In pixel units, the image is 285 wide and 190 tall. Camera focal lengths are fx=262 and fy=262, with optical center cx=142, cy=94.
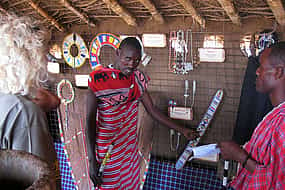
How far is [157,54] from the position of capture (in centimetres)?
260

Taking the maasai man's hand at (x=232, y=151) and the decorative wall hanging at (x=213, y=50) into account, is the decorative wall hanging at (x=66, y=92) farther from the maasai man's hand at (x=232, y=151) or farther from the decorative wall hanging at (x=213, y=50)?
the maasai man's hand at (x=232, y=151)

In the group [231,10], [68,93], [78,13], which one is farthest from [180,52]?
[68,93]

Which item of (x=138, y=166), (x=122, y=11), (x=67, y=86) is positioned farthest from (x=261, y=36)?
(x=67, y=86)

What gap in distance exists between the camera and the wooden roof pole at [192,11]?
197 centimetres

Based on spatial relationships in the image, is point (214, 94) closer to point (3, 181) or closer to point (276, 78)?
point (276, 78)

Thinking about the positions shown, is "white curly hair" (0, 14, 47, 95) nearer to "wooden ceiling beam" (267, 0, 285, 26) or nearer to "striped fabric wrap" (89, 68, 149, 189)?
"striped fabric wrap" (89, 68, 149, 189)

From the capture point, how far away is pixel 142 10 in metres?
2.39

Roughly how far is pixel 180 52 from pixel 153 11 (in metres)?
0.47

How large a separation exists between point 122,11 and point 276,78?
1403 mm

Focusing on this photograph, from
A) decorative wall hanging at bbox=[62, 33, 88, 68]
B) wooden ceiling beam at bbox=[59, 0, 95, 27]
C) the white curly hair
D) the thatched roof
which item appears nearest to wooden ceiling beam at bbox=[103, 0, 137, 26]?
the thatched roof

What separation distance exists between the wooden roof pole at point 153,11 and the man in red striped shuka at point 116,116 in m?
0.35

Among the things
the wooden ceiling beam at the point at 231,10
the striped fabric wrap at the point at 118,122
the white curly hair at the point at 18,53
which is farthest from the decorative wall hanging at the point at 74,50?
the white curly hair at the point at 18,53

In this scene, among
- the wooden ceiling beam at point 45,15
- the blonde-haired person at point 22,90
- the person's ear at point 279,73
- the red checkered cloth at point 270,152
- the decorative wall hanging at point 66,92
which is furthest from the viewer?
the decorative wall hanging at point 66,92

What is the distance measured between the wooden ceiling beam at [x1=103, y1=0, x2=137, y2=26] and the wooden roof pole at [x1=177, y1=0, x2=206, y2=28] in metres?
0.55
